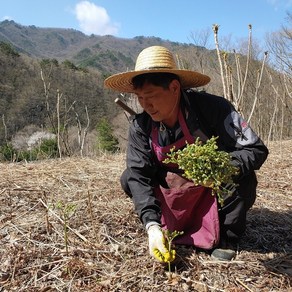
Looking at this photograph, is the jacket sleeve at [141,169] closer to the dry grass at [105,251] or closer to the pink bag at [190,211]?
the pink bag at [190,211]

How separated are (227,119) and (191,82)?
1.05 feet

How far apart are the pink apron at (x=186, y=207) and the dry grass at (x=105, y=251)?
92 mm

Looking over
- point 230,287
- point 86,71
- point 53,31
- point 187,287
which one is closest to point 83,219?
point 187,287

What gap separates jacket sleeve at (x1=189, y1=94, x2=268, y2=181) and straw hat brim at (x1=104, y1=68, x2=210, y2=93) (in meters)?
0.11

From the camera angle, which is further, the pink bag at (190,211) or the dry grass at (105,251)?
the pink bag at (190,211)

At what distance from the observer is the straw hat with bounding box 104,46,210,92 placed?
1858 millimetres

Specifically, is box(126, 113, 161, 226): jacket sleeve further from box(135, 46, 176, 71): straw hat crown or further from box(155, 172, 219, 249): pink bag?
box(135, 46, 176, 71): straw hat crown

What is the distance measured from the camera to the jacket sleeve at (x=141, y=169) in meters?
1.92

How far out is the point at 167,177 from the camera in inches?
80.1

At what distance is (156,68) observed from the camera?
186 centimetres

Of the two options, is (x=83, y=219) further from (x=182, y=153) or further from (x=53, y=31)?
(x=53, y=31)

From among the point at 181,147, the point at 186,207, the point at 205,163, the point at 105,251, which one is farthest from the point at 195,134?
the point at 105,251

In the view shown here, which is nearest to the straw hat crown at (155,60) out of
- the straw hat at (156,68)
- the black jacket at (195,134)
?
the straw hat at (156,68)

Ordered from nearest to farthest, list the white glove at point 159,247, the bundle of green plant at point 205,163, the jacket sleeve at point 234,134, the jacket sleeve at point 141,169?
the bundle of green plant at point 205,163
the white glove at point 159,247
the jacket sleeve at point 234,134
the jacket sleeve at point 141,169
